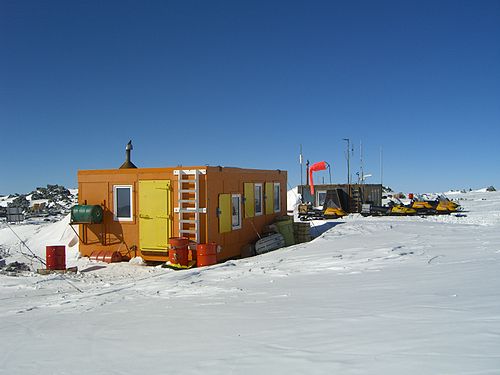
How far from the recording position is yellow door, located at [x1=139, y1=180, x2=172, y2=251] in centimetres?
1462

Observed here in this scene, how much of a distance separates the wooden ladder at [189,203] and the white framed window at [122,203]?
78.1 inches

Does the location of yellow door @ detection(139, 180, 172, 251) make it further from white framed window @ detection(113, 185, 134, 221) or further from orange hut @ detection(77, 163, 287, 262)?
white framed window @ detection(113, 185, 134, 221)

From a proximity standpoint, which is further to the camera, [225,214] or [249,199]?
[249,199]

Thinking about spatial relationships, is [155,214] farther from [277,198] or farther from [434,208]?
[434,208]

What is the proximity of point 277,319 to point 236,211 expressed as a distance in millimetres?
10714

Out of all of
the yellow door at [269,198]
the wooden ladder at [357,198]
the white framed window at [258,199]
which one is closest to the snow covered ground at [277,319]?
the white framed window at [258,199]

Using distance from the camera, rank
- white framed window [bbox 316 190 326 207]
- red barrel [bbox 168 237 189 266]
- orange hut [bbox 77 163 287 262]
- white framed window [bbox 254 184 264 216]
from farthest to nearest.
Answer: white framed window [bbox 316 190 326 207], white framed window [bbox 254 184 264 216], orange hut [bbox 77 163 287 262], red barrel [bbox 168 237 189 266]

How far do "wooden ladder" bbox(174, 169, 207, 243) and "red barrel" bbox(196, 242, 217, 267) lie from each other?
22.0 inches

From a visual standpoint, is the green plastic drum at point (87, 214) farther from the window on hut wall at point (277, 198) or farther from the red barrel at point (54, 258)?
the window on hut wall at point (277, 198)

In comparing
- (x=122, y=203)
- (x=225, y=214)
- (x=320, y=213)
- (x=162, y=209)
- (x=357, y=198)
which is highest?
(x=122, y=203)

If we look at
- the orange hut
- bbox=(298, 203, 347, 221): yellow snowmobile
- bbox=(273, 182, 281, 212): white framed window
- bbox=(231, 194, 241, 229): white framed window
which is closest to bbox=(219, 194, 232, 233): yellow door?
the orange hut

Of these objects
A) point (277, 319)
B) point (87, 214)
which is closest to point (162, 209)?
point (87, 214)

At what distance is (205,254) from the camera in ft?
44.1

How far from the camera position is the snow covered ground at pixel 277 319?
12.8 ft
